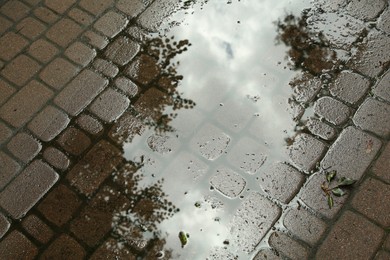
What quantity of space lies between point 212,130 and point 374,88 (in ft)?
3.91

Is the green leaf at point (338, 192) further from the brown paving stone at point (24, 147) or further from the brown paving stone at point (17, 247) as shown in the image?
the brown paving stone at point (24, 147)

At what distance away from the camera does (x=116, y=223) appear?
3018 mm

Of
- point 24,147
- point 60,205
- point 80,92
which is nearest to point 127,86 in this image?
point 80,92

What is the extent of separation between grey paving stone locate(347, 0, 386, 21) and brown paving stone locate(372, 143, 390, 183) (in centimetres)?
119

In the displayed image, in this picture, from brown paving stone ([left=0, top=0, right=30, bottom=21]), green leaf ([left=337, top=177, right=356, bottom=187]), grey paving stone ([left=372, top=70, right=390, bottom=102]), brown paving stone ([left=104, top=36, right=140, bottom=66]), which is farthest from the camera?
brown paving stone ([left=0, top=0, right=30, bottom=21])

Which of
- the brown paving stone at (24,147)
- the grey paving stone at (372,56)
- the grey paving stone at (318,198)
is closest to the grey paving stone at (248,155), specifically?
the grey paving stone at (318,198)

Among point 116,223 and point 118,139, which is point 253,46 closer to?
point 118,139

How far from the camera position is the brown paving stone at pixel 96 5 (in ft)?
13.1

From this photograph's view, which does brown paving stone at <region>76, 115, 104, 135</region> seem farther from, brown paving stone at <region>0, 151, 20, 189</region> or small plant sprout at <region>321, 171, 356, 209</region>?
small plant sprout at <region>321, 171, 356, 209</region>

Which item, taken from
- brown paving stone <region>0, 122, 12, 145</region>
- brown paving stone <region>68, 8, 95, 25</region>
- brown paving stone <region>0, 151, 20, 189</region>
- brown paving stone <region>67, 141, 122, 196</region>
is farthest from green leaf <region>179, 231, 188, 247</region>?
brown paving stone <region>68, 8, 95, 25</region>

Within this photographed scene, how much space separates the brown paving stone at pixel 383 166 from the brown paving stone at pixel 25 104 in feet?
7.73

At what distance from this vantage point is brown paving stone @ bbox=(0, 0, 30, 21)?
13.3 feet

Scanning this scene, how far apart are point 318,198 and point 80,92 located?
1.87 m

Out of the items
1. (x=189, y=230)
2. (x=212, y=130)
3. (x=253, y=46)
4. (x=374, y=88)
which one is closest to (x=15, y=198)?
(x=189, y=230)
